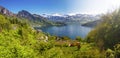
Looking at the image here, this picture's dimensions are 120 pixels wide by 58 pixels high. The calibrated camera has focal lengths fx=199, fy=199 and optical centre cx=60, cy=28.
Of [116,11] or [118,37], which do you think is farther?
[116,11]

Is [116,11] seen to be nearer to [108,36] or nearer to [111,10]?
[111,10]

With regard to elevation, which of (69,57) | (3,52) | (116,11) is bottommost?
(69,57)

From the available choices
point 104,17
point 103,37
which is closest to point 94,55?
point 103,37

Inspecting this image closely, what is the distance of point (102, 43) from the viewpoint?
56.3 metres

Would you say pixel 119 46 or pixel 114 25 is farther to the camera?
pixel 114 25

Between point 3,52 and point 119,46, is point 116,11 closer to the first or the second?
point 119,46

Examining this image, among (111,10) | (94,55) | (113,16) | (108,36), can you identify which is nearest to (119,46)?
(94,55)

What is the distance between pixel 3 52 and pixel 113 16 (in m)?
48.9

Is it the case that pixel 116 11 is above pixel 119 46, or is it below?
above

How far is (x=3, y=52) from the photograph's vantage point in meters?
19.8

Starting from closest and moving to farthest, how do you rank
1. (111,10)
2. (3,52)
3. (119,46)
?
(3,52) < (119,46) < (111,10)

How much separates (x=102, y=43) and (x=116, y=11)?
12947mm

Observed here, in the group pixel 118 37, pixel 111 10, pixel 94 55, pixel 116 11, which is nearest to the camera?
pixel 94 55

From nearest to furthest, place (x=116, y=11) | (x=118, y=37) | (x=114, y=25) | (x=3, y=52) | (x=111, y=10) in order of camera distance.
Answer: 1. (x=3, y=52)
2. (x=118, y=37)
3. (x=114, y=25)
4. (x=116, y=11)
5. (x=111, y=10)
